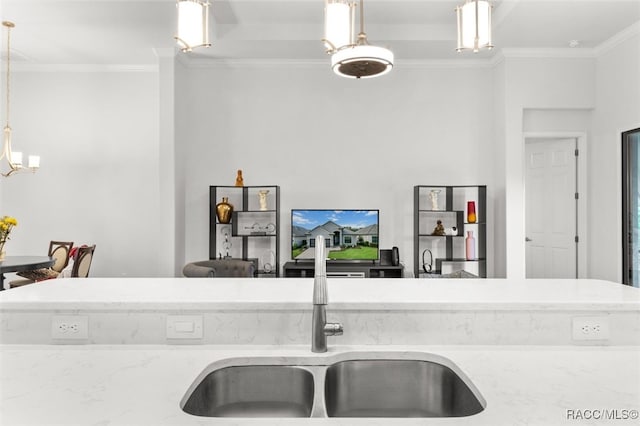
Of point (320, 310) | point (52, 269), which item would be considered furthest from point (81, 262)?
point (320, 310)

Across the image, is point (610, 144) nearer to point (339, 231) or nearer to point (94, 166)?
point (339, 231)

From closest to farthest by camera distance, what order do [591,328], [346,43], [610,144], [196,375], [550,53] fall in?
[196,375] < [591,328] < [346,43] < [610,144] < [550,53]

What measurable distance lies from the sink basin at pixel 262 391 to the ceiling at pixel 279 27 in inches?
144

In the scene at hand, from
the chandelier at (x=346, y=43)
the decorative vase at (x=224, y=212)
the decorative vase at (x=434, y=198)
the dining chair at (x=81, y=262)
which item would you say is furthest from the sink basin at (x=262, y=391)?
the decorative vase at (x=434, y=198)

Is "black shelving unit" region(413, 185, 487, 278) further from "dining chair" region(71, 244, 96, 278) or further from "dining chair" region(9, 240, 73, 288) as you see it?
"dining chair" region(9, 240, 73, 288)

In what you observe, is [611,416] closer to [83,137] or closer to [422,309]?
[422,309]

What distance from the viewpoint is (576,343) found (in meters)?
1.33

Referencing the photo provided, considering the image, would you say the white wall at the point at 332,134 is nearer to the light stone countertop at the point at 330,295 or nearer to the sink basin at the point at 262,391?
the light stone countertop at the point at 330,295

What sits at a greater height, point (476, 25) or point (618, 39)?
point (618, 39)

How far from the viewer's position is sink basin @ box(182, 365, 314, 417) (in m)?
1.21

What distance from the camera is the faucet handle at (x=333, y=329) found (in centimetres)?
121

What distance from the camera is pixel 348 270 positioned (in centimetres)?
466

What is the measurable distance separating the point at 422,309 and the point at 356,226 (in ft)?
11.9

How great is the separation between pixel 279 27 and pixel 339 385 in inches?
163
